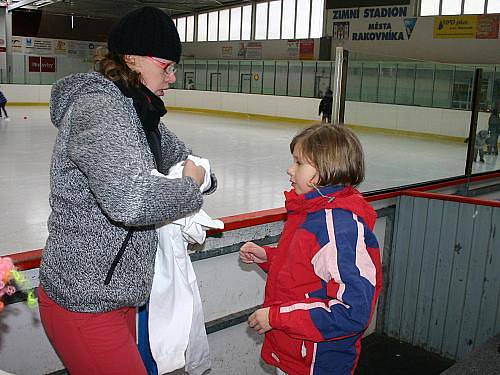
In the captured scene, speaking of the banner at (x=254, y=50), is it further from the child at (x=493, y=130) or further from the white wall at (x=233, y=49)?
the child at (x=493, y=130)

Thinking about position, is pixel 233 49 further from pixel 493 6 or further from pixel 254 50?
Answer: pixel 493 6

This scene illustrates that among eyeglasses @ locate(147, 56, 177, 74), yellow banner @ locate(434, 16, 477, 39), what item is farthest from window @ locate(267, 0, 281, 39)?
eyeglasses @ locate(147, 56, 177, 74)

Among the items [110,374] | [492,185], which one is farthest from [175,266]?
[492,185]

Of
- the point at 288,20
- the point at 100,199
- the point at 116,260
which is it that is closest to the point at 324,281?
the point at 116,260

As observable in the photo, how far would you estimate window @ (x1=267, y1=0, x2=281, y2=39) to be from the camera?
21.8 meters

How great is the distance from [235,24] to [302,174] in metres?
23.3

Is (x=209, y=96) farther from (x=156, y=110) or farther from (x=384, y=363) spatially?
(x=156, y=110)

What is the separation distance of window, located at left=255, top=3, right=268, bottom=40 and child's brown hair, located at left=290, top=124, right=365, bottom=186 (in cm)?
2184

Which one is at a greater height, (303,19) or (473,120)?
(303,19)

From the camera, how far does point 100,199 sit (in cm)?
111

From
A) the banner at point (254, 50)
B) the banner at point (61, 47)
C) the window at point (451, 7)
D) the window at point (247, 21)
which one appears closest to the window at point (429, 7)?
the window at point (451, 7)

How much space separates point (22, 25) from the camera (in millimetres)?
24828

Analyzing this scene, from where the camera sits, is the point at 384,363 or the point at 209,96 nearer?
the point at 384,363

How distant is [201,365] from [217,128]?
11.5 meters
